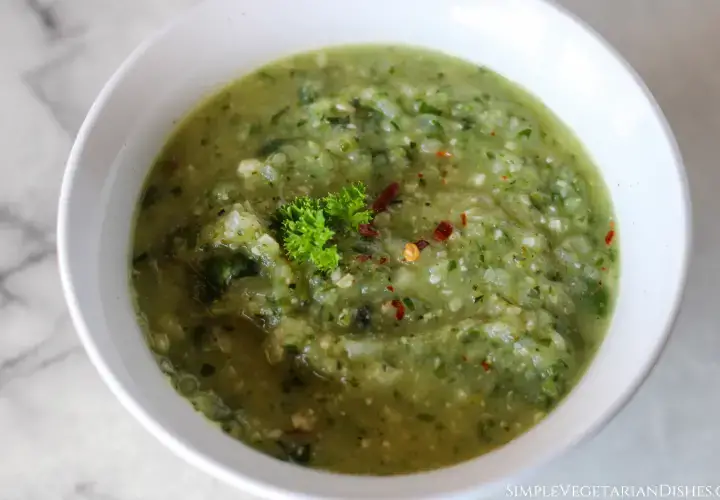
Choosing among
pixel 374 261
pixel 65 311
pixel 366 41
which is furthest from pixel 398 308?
pixel 65 311

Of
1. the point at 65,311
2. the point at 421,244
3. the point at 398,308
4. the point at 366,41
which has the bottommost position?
the point at 65,311

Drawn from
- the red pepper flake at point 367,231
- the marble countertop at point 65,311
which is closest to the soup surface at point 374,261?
the red pepper flake at point 367,231

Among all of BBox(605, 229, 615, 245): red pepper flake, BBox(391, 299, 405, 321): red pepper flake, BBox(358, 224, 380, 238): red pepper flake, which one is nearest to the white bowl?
BBox(605, 229, 615, 245): red pepper flake

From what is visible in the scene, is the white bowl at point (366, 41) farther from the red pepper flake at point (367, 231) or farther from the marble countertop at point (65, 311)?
the red pepper flake at point (367, 231)

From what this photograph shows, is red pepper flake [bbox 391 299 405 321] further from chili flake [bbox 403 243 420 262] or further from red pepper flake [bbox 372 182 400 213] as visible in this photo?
red pepper flake [bbox 372 182 400 213]

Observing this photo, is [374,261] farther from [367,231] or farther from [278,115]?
[278,115]

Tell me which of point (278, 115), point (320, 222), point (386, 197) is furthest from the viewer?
point (278, 115)

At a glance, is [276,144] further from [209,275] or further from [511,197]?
[511,197]
